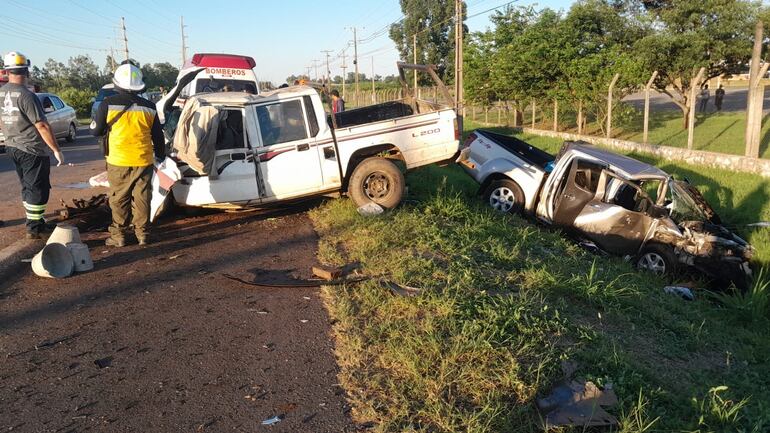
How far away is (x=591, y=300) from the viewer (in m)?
5.12

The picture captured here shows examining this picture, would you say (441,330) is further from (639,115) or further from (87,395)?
(639,115)

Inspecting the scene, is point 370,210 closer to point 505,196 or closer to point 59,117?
point 505,196

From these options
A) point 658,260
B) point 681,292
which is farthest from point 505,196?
point 681,292

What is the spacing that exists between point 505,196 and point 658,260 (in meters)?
2.76

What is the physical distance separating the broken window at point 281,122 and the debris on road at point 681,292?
16.2 ft

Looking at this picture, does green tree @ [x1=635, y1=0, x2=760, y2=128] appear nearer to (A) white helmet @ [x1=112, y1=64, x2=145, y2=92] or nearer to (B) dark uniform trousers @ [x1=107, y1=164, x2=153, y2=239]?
(A) white helmet @ [x1=112, y1=64, x2=145, y2=92]

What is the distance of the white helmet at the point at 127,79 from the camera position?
614 cm

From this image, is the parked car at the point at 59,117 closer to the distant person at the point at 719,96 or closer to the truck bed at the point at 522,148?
the truck bed at the point at 522,148

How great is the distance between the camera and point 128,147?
6125mm

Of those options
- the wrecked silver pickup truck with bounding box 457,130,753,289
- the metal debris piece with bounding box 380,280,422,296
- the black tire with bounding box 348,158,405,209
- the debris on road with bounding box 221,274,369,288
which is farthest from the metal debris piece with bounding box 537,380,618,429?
the wrecked silver pickup truck with bounding box 457,130,753,289

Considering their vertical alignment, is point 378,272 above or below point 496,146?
below

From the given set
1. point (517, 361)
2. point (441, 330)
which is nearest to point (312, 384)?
point (441, 330)

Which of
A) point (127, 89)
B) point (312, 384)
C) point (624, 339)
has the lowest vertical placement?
point (624, 339)

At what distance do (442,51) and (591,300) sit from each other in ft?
174
